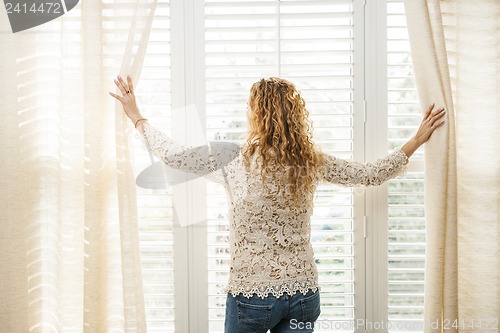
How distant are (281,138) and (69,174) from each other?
2.68ft

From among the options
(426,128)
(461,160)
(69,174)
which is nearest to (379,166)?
(426,128)

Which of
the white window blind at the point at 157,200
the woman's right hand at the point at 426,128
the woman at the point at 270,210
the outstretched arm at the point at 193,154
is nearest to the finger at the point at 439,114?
the woman's right hand at the point at 426,128

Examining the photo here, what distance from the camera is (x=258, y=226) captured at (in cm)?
155

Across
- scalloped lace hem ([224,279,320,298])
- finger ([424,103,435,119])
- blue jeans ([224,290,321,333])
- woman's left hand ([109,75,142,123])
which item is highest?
woman's left hand ([109,75,142,123])

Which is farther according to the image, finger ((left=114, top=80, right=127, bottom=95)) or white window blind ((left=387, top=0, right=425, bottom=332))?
white window blind ((left=387, top=0, right=425, bottom=332))

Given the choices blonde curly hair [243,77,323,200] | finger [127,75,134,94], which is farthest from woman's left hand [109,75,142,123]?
blonde curly hair [243,77,323,200]

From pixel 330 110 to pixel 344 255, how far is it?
23.5 inches

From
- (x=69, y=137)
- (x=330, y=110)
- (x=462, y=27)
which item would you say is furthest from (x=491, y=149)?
(x=69, y=137)

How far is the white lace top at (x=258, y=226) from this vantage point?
155cm

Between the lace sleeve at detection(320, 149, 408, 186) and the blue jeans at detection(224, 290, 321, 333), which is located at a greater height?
the lace sleeve at detection(320, 149, 408, 186)

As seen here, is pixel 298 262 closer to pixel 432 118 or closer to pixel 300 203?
pixel 300 203

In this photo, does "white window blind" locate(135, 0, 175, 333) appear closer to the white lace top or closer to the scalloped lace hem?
the white lace top

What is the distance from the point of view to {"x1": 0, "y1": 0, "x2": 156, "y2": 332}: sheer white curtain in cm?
172

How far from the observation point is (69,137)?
1754mm
